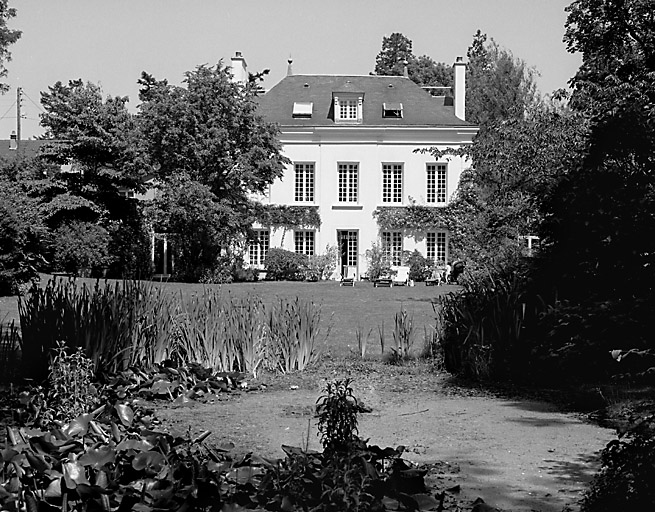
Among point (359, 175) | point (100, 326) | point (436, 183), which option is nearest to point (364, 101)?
point (359, 175)

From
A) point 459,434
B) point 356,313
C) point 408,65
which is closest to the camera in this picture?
point 459,434

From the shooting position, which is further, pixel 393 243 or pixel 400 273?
pixel 393 243

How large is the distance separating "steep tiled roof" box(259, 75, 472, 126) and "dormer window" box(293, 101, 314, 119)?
0.21 meters

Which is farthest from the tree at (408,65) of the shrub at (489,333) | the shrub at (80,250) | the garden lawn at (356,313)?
the shrub at (489,333)

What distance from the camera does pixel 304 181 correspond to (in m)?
40.1

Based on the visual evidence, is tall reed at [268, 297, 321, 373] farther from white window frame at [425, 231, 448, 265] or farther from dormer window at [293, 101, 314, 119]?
dormer window at [293, 101, 314, 119]

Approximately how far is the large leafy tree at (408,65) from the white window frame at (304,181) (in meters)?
27.9

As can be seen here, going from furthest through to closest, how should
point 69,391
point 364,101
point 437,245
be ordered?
point 364,101 → point 437,245 → point 69,391

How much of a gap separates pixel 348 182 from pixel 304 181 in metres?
2.06

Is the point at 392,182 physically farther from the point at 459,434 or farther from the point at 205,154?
the point at 459,434

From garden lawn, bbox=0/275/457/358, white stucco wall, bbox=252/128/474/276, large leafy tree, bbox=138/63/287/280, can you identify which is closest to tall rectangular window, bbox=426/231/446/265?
white stucco wall, bbox=252/128/474/276

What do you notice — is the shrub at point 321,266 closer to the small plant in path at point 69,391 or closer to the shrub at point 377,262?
the shrub at point 377,262

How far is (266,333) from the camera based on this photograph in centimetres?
969

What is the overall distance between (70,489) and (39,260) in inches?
725
